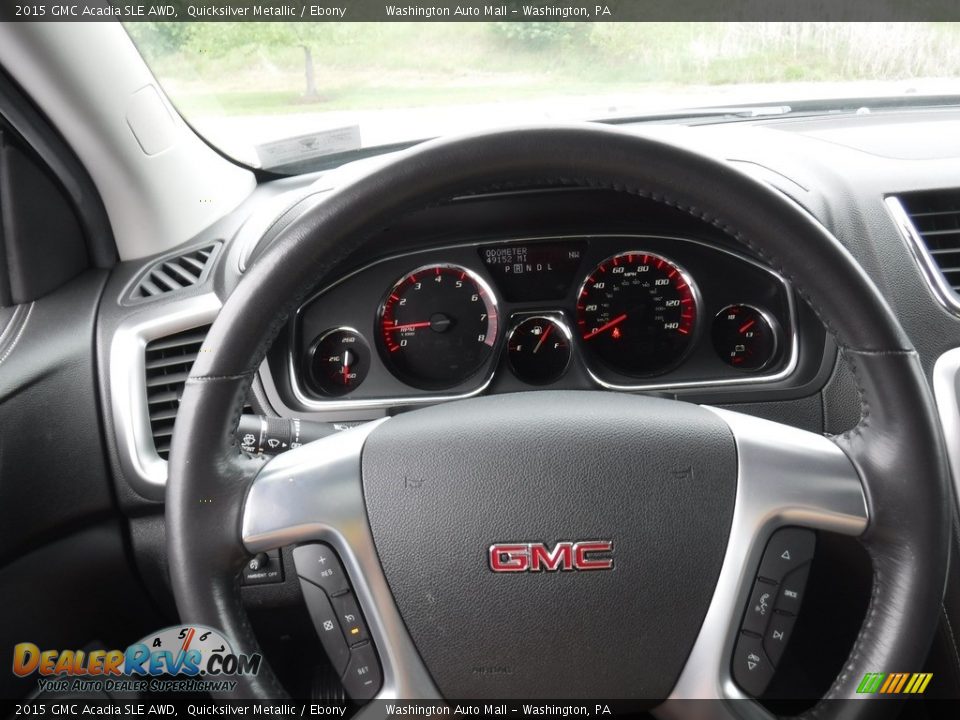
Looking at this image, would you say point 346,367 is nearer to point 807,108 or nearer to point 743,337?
point 743,337

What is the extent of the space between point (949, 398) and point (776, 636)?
84 cm

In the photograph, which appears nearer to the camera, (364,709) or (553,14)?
(364,709)

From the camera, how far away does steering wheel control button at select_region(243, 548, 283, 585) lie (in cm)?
168

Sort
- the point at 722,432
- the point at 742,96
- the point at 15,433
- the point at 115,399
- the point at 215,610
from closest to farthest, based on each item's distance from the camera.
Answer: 1. the point at 215,610
2. the point at 722,432
3. the point at 15,433
4. the point at 115,399
5. the point at 742,96

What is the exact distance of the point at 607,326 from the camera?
6.60 feet

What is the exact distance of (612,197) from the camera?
6.25 ft

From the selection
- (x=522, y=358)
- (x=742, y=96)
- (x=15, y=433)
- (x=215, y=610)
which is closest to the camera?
(x=215, y=610)

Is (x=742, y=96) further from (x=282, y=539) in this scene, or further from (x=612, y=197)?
(x=282, y=539)

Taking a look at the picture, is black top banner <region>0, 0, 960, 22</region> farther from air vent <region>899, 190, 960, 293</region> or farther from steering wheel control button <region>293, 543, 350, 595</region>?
steering wheel control button <region>293, 543, 350, 595</region>

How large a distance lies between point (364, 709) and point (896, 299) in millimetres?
1346

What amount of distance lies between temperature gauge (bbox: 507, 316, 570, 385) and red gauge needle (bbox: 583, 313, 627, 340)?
2.0 inches

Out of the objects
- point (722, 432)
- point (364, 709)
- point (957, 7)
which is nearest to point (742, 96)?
point (957, 7)

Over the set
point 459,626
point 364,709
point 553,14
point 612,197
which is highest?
point 553,14

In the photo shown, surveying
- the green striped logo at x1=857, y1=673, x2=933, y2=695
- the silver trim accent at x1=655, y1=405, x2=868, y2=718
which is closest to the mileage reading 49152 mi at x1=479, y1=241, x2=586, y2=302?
the silver trim accent at x1=655, y1=405, x2=868, y2=718
